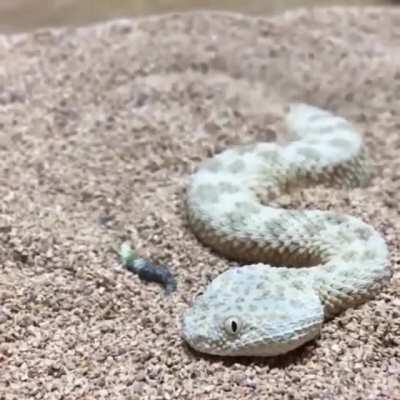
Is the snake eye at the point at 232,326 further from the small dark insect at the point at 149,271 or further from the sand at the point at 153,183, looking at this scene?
the small dark insect at the point at 149,271

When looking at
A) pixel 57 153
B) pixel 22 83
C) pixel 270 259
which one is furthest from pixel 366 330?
pixel 22 83

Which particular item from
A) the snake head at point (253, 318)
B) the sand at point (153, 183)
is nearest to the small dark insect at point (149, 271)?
the sand at point (153, 183)

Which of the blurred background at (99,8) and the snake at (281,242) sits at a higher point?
the snake at (281,242)

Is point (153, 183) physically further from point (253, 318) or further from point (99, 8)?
point (99, 8)

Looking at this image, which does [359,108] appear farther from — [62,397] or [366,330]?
[62,397]

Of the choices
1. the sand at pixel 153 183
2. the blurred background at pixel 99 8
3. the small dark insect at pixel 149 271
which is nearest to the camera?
the sand at pixel 153 183

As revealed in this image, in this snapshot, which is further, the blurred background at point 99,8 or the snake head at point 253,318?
the blurred background at point 99,8
